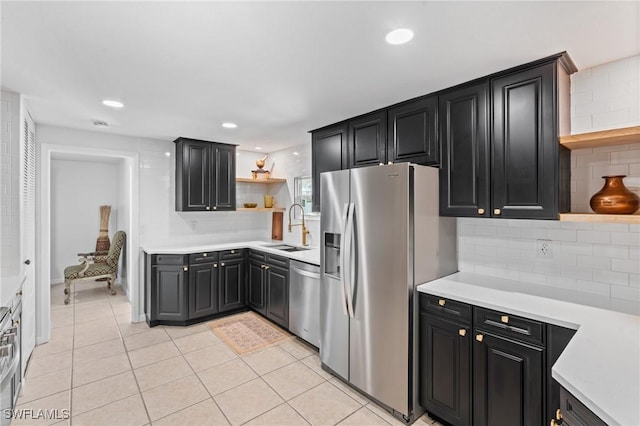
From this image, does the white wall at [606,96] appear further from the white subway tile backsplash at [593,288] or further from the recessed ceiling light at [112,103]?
the recessed ceiling light at [112,103]

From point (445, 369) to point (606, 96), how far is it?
2.10m

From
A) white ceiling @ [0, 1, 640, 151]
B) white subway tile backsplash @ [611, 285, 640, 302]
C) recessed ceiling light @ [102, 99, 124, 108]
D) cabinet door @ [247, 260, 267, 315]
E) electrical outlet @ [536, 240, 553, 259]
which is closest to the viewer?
white ceiling @ [0, 1, 640, 151]

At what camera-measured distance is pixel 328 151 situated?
3549mm

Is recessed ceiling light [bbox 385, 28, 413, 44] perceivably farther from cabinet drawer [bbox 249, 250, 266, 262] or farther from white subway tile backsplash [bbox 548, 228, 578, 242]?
cabinet drawer [bbox 249, 250, 266, 262]

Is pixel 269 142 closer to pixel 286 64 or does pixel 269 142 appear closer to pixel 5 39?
pixel 286 64

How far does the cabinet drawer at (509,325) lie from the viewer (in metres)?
1.71

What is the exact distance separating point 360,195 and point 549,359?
61.5 inches

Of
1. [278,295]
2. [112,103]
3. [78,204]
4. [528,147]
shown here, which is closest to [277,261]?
[278,295]

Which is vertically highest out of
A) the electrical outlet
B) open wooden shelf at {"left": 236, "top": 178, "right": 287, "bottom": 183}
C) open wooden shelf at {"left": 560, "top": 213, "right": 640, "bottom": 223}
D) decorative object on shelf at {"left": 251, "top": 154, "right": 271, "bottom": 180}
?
decorative object on shelf at {"left": 251, "top": 154, "right": 271, "bottom": 180}

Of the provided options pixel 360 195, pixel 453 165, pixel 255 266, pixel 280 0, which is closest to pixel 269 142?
pixel 255 266

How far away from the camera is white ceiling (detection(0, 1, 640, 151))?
4.88 ft

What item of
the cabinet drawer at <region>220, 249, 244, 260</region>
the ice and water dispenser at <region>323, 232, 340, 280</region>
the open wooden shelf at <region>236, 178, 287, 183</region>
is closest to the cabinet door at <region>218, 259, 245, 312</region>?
the cabinet drawer at <region>220, 249, 244, 260</region>

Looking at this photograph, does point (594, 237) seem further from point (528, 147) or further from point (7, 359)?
point (7, 359)

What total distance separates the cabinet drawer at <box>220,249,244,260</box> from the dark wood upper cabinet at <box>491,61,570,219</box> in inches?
130
